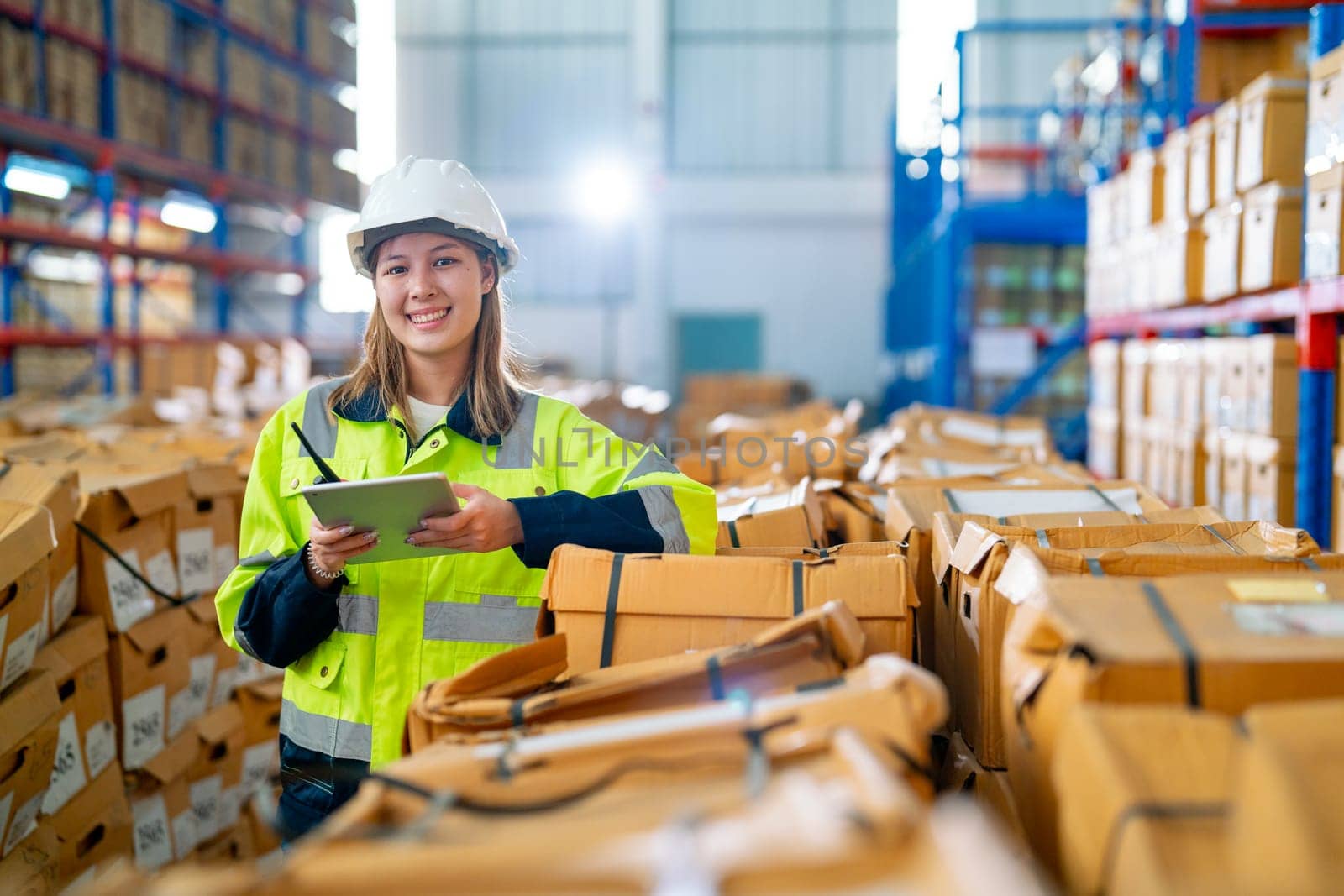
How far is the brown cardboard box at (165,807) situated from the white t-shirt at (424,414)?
2077 mm

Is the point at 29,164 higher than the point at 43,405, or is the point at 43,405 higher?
the point at 29,164

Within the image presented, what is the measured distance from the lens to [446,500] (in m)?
1.72

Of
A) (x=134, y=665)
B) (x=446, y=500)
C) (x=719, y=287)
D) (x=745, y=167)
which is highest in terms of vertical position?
(x=745, y=167)

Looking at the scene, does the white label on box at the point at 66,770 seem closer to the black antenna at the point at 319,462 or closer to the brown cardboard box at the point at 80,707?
the brown cardboard box at the point at 80,707

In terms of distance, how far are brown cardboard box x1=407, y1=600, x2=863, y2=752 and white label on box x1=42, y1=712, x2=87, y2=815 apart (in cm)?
200

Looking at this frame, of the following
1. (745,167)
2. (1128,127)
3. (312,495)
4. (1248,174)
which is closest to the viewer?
(312,495)

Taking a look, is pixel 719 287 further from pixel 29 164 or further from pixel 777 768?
pixel 777 768

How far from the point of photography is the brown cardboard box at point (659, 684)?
146 centimetres

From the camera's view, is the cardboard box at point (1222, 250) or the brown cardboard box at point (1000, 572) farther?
the cardboard box at point (1222, 250)

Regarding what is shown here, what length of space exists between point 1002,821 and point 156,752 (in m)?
3.02

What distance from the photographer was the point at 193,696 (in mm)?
3939

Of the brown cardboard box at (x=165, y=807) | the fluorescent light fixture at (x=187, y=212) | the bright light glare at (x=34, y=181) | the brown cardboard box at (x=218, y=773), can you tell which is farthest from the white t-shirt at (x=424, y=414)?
the fluorescent light fixture at (x=187, y=212)

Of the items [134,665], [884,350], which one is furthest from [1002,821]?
[884,350]

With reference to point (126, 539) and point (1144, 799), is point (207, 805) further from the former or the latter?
point (1144, 799)
